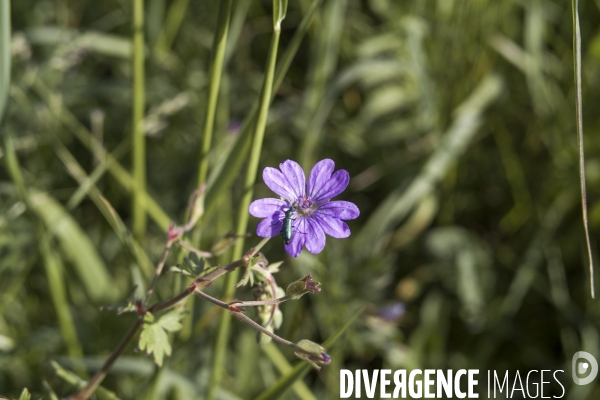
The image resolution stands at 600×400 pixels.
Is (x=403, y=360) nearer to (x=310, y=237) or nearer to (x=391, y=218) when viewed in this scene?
(x=391, y=218)

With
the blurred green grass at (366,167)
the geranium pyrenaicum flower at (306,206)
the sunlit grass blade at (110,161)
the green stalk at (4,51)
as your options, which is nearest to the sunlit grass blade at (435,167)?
the blurred green grass at (366,167)

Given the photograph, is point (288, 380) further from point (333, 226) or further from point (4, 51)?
point (4, 51)

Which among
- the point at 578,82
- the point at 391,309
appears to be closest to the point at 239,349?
the point at 391,309

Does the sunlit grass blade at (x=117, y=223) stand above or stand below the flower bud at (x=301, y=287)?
above

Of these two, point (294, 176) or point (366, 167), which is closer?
point (294, 176)

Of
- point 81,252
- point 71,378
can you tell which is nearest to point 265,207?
point 71,378

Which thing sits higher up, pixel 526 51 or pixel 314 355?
pixel 526 51

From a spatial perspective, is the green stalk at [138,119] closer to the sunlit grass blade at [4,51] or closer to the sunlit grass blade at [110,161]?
the sunlit grass blade at [110,161]
